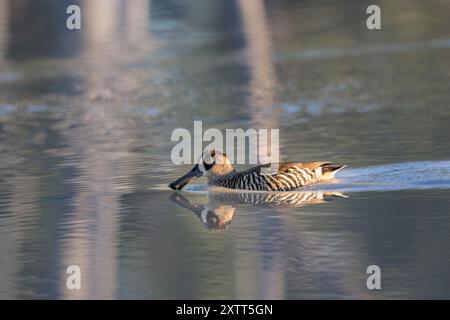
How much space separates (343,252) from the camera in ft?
35.4

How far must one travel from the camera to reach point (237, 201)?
44.0ft

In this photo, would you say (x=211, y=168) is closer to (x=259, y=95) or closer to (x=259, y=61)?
(x=259, y=95)

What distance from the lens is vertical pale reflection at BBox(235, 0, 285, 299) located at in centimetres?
983

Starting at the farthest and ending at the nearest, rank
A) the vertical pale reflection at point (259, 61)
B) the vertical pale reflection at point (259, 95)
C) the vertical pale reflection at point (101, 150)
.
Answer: the vertical pale reflection at point (259, 61), the vertical pale reflection at point (101, 150), the vertical pale reflection at point (259, 95)

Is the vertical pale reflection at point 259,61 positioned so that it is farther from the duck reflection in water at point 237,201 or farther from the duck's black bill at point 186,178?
the duck reflection in water at point 237,201

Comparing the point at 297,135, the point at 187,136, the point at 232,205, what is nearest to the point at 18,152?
the point at 187,136

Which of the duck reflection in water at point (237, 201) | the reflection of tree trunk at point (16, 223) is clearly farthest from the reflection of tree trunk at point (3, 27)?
the duck reflection in water at point (237, 201)

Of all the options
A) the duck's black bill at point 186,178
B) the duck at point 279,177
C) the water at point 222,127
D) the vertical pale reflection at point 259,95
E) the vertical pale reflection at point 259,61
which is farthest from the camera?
the vertical pale reflection at point 259,61

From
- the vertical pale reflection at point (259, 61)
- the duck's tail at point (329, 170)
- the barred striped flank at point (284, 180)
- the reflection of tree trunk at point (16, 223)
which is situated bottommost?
the reflection of tree trunk at point (16, 223)

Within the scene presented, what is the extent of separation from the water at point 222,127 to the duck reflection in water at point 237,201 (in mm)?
31

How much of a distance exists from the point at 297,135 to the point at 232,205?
13.2 feet

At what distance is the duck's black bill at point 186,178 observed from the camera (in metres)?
13.9

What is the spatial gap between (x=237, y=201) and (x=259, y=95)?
7.41 m
